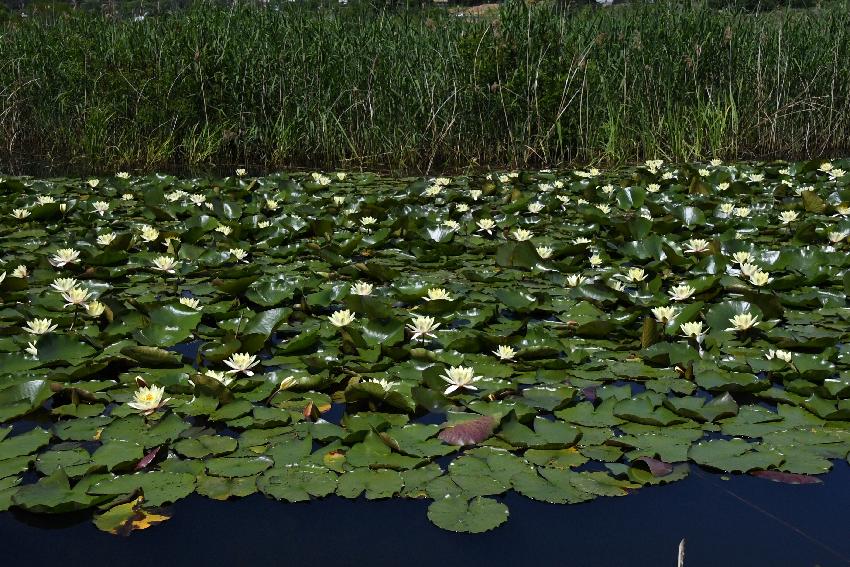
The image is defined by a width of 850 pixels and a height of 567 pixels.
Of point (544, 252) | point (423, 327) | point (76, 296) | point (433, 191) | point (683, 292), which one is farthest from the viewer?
point (433, 191)

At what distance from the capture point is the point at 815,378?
2857mm

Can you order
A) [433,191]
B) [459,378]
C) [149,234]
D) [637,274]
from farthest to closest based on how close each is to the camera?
[433,191]
[149,234]
[637,274]
[459,378]

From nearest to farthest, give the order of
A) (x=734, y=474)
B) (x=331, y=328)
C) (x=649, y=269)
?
1. (x=734, y=474)
2. (x=331, y=328)
3. (x=649, y=269)

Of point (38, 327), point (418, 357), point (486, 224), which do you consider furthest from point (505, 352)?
point (486, 224)

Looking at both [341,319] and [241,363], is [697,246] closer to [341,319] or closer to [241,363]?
[341,319]

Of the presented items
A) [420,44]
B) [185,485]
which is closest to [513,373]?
[185,485]

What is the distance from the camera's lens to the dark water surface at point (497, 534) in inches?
80.8

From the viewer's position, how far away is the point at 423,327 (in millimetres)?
3197

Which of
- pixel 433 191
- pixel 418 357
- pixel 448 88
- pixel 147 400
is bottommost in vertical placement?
pixel 433 191

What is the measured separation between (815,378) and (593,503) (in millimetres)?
1073

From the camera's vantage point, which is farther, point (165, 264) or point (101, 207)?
point (101, 207)

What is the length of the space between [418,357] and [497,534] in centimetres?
105

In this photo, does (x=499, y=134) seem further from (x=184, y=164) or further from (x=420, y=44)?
(x=184, y=164)

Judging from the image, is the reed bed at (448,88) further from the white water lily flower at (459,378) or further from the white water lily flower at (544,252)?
the white water lily flower at (459,378)
